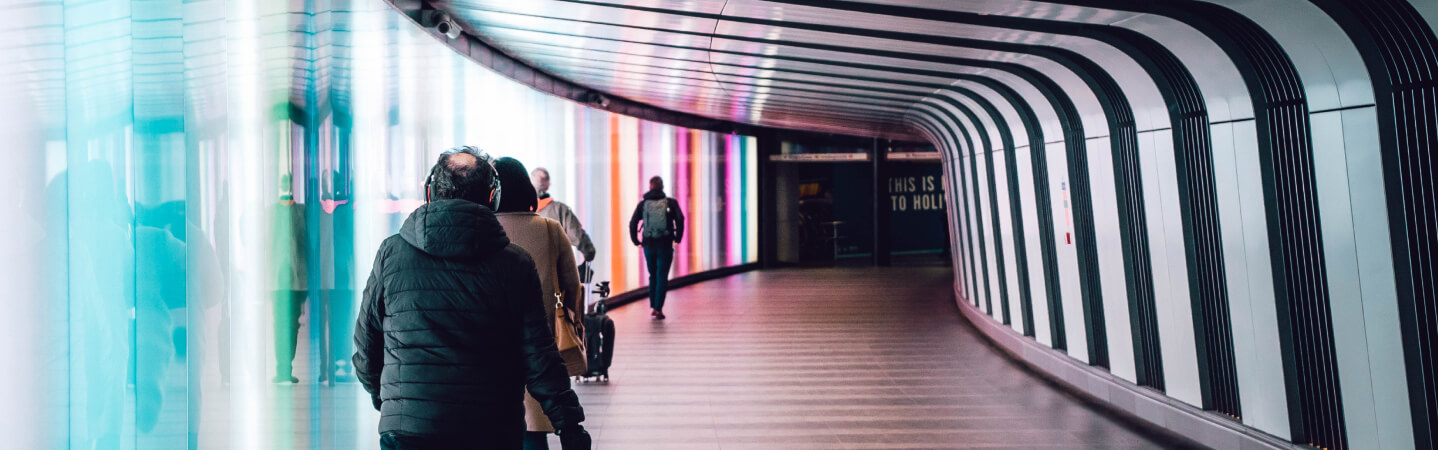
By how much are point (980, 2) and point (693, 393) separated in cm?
330

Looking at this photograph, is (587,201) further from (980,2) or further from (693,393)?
(980,2)

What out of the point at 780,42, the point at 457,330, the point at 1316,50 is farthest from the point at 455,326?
the point at 780,42

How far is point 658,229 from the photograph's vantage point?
39.9 ft

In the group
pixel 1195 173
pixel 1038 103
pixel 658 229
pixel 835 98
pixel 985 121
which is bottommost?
pixel 1195 173

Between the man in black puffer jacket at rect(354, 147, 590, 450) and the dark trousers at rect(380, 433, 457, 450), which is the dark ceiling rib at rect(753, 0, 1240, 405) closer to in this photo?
the man in black puffer jacket at rect(354, 147, 590, 450)

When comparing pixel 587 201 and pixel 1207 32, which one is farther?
pixel 587 201

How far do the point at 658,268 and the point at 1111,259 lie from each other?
602 cm

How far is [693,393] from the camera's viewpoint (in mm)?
7551

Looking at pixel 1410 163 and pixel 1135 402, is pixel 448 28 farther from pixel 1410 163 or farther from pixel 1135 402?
pixel 1410 163

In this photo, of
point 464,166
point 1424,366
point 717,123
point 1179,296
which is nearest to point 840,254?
point 717,123

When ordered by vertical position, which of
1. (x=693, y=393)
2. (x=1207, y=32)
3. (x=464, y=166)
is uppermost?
(x=1207, y=32)

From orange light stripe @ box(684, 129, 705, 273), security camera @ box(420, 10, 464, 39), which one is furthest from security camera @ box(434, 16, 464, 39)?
orange light stripe @ box(684, 129, 705, 273)

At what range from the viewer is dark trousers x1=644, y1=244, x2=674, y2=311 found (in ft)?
40.3

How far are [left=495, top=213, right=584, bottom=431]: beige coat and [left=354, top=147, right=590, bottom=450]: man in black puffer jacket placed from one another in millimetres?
1063
